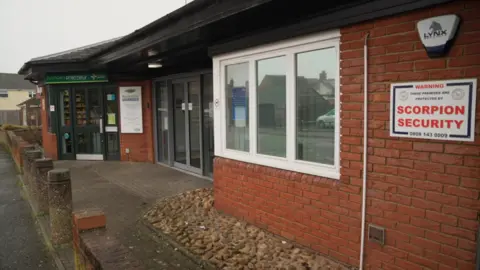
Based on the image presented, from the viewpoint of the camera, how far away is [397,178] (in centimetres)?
331

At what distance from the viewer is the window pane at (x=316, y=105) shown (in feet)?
13.2

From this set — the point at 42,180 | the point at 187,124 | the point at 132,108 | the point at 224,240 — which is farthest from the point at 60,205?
the point at 132,108

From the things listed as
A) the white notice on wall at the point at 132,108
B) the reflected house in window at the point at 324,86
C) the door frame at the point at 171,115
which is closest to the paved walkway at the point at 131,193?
the door frame at the point at 171,115

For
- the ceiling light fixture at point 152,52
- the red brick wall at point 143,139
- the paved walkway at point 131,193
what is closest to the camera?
the paved walkway at point 131,193

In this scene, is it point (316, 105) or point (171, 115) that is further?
point (171, 115)

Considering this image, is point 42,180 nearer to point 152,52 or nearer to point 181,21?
point 152,52

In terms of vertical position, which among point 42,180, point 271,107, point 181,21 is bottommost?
point 42,180

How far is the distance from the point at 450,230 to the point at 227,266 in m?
2.15

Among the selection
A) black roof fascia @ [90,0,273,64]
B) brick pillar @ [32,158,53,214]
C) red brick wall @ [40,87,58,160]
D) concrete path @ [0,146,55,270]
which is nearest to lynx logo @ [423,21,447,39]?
black roof fascia @ [90,0,273,64]

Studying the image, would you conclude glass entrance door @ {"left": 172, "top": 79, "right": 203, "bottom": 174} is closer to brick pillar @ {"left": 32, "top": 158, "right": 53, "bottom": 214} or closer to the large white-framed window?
the large white-framed window

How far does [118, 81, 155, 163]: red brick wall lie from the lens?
10.9 m

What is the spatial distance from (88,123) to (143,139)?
1.92m

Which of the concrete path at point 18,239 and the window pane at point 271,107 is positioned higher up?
the window pane at point 271,107

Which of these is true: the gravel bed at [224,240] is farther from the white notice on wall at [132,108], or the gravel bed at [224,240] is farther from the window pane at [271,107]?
the white notice on wall at [132,108]
